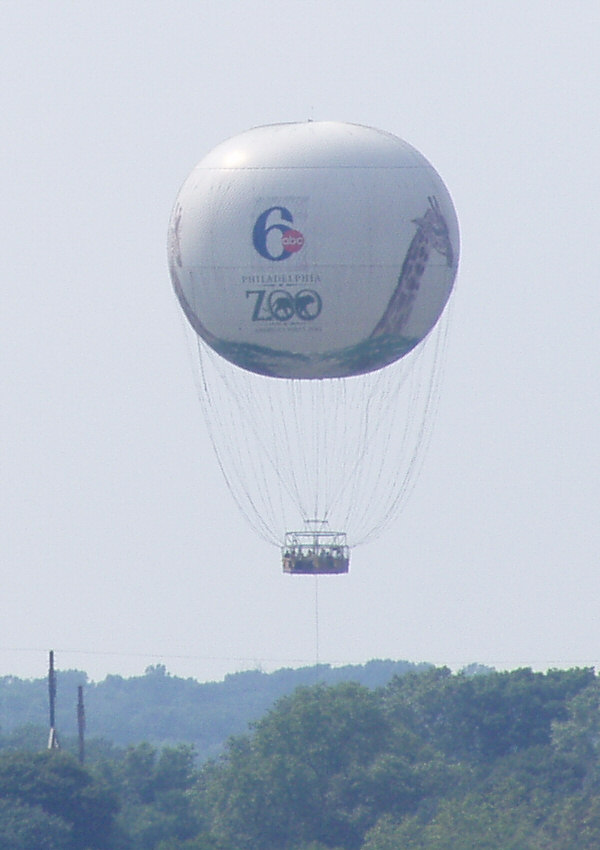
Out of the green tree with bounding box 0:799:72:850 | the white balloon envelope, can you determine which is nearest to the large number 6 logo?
the white balloon envelope

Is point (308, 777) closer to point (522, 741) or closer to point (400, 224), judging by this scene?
point (522, 741)

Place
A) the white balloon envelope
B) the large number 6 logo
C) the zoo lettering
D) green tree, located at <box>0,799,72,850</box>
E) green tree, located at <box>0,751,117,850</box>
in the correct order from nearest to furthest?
the large number 6 logo < the white balloon envelope < the zoo lettering < green tree, located at <box>0,799,72,850</box> < green tree, located at <box>0,751,117,850</box>

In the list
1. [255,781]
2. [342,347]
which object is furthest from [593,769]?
[342,347]

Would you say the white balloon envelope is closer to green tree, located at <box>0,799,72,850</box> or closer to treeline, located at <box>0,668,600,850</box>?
treeline, located at <box>0,668,600,850</box>

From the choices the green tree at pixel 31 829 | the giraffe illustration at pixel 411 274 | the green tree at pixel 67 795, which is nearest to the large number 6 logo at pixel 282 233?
the giraffe illustration at pixel 411 274

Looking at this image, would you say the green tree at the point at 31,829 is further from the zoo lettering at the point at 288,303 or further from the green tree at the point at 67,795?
the zoo lettering at the point at 288,303
